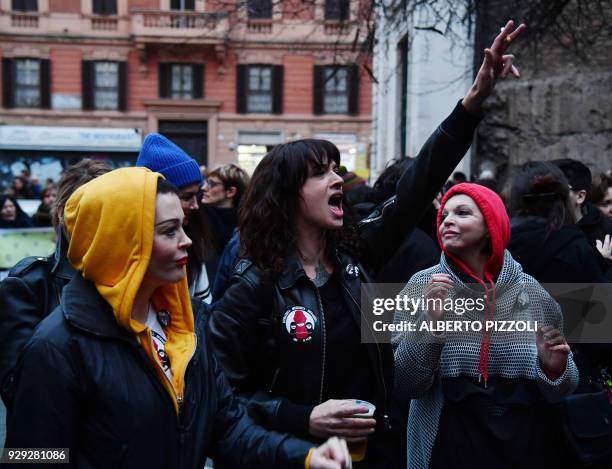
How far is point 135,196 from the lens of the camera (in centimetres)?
213

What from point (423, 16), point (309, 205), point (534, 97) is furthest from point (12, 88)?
point (309, 205)

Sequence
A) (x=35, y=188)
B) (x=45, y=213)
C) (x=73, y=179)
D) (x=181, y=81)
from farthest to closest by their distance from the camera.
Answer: (x=181, y=81), (x=35, y=188), (x=45, y=213), (x=73, y=179)

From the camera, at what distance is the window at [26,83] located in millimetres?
30750

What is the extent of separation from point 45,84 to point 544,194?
30.7 m

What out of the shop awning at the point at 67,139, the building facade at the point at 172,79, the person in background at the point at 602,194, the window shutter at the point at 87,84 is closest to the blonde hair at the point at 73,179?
the person in background at the point at 602,194

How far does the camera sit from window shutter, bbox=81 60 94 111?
31.1 m

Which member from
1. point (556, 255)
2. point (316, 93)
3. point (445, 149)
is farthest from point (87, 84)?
point (445, 149)

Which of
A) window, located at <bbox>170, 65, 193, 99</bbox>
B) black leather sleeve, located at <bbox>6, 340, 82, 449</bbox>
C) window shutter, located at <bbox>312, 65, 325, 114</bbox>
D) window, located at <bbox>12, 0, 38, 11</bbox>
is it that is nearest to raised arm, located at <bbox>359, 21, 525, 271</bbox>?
black leather sleeve, located at <bbox>6, 340, 82, 449</bbox>

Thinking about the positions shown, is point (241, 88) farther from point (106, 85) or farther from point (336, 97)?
point (106, 85)

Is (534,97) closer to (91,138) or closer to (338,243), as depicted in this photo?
(338,243)

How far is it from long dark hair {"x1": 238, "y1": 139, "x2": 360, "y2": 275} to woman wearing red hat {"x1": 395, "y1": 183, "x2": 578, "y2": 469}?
0.46 metres

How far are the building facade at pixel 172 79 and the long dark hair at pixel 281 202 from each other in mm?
27990

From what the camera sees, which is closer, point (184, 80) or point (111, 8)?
point (111, 8)

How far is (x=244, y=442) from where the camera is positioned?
2350mm
